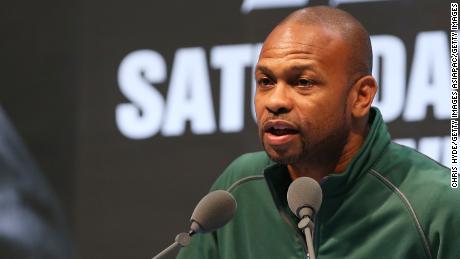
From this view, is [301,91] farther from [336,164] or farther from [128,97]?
[128,97]

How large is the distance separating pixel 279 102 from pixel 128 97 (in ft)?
5.15

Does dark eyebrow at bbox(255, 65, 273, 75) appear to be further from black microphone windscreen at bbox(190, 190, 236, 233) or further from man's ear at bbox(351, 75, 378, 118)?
black microphone windscreen at bbox(190, 190, 236, 233)

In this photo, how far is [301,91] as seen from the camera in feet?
7.52

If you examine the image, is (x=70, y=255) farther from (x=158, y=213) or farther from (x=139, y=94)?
(x=139, y=94)

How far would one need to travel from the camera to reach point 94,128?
3777mm

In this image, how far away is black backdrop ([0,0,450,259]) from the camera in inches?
137

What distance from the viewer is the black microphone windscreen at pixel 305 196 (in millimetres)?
1992

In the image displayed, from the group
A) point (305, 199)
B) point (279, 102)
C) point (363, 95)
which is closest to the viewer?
point (305, 199)

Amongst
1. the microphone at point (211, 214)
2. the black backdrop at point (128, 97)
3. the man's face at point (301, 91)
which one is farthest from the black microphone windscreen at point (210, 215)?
the black backdrop at point (128, 97)

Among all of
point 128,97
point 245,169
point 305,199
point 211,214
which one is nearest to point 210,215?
point 211,214

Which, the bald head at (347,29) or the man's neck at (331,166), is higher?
the bald head at (347,29)

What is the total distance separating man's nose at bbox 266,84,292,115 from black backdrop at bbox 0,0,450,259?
1.19m

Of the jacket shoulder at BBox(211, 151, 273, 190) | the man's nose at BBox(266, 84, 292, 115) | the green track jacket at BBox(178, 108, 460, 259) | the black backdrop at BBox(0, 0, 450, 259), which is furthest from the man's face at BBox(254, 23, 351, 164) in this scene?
the black backdrop at BBox(0, 0, 450, 259)

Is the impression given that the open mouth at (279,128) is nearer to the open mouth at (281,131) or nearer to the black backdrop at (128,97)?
the open mouth at (281,131)
